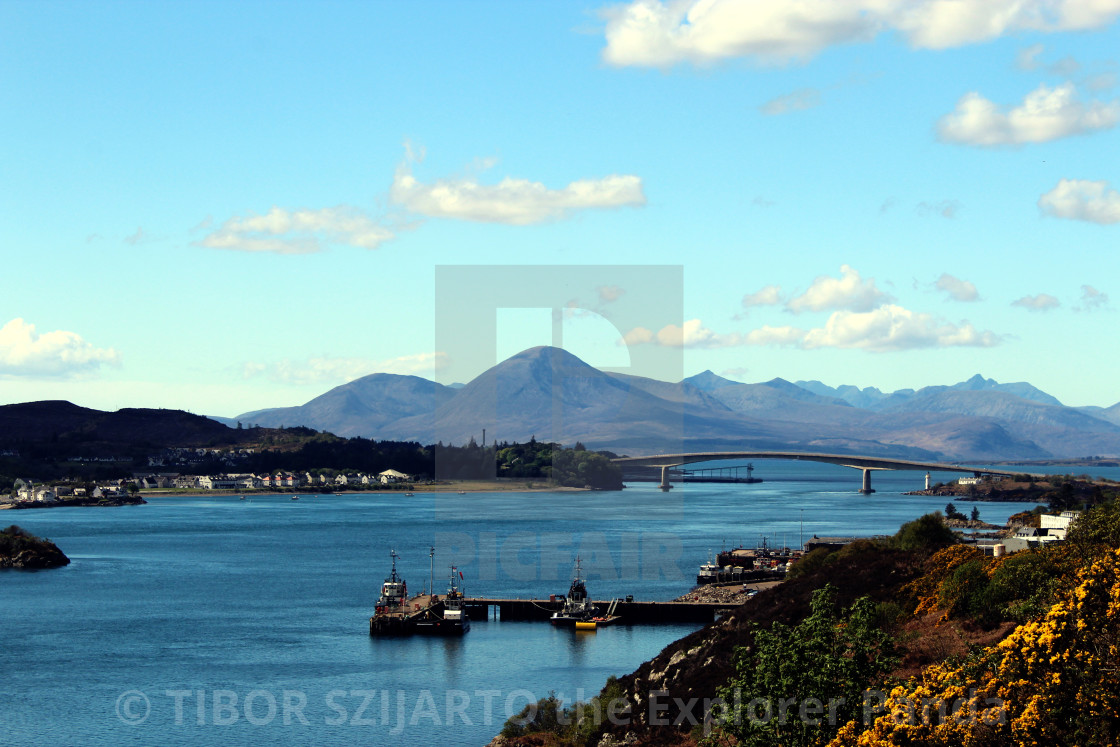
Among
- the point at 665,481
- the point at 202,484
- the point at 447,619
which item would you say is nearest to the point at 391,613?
the point at 447,619

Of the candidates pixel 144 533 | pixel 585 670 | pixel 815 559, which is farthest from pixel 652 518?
pixel 585 670

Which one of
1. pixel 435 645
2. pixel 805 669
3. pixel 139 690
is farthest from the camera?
pixel 435 645

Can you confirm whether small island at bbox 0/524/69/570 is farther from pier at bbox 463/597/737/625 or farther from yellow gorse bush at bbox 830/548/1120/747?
yellow gorse bush at bbox 830/548/1120/747

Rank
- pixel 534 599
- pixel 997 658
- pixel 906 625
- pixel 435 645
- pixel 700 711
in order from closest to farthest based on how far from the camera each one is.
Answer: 1. pixel 997 658
2. pixel 700 711
3. pixel 906 625
4. pixel 435 645
5. pixel 534 599

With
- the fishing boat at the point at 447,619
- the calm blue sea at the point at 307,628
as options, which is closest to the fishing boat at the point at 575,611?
the calm blue sea at the point at 307,628

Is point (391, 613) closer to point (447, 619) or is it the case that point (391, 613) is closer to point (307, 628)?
point (447, 619)

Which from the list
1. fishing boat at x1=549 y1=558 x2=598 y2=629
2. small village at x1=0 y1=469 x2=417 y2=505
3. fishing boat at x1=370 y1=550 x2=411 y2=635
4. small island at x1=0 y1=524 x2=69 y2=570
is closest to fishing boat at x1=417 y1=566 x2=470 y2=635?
fishing boat at x1=370 y1=550 x2=411 y2=635

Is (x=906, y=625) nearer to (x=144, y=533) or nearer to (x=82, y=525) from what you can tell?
(x=144, y=533)

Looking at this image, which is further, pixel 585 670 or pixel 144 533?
pixel 144 533
